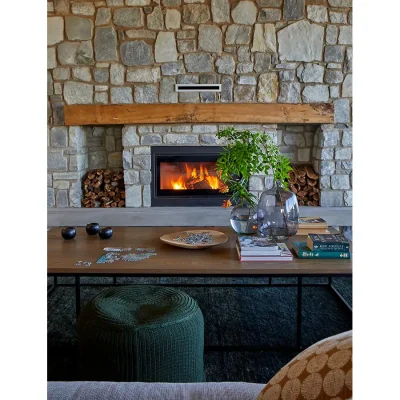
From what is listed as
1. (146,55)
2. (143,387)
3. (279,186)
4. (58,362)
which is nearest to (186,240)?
(279,186)

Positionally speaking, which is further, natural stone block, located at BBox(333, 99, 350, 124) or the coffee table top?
natural stone block, located at BBox(333, 99, 350, 124)

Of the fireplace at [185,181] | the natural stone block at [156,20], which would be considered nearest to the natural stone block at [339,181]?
the fireplace at [185,181]

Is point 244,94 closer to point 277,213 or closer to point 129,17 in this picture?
point 129,17

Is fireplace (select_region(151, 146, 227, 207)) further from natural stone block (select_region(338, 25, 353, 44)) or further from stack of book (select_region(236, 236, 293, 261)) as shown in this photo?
stack of book (select_region(236, 236, 293, 261))

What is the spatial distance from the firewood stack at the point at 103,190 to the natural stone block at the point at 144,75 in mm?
922

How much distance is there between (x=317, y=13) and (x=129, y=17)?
1663 mm

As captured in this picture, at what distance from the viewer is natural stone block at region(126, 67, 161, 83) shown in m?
4.59

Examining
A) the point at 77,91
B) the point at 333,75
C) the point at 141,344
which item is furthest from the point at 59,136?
the point at 141,344

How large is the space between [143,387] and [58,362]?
151cm

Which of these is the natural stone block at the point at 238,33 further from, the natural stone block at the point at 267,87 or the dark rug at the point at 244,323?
the dark rug at the point at 244,323

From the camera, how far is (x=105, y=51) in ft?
15.0

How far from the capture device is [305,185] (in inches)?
192

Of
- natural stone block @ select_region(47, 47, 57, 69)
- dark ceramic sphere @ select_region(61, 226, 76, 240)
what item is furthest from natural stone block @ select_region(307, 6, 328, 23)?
dark ceramic sphere @ select_region(61, 226, 76, 240)

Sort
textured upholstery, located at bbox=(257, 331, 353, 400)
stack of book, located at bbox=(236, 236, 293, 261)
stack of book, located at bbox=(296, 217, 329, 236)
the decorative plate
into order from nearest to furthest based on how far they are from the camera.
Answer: textured upholstery, located at bbox=(257, 331, 353, 400)
stack of book, located at bbox=(236, 236, 293, 261)
the decorative plate
stack of book, located at bbox=(296, 217, 329, 236)
